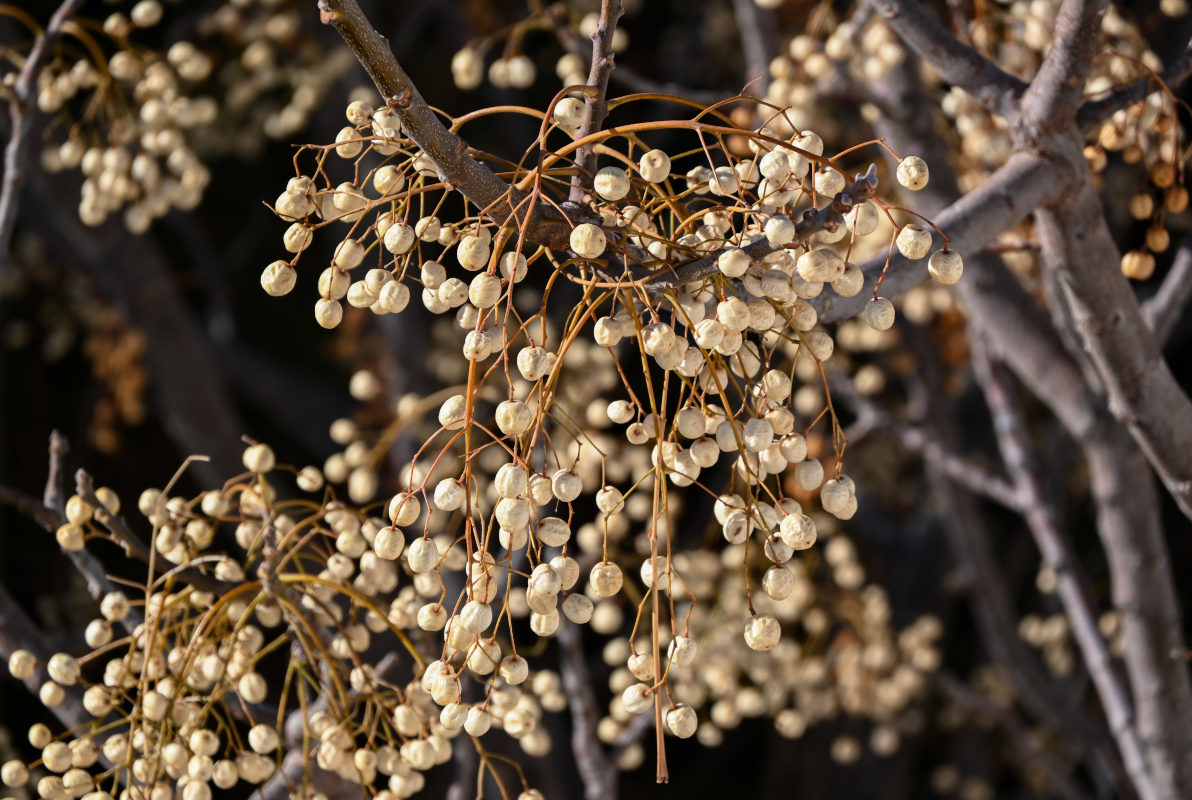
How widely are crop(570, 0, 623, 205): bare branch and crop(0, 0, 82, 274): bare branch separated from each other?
523 mm

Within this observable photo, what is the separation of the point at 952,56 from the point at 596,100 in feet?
1.06

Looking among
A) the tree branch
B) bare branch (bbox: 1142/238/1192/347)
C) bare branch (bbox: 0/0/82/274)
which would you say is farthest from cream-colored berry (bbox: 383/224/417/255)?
bare branch (bbox: 1142/238/1192/347)

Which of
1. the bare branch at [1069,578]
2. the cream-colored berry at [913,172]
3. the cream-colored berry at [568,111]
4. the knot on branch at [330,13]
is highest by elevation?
the knot on branch at [330,13]

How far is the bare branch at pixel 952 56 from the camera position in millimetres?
667

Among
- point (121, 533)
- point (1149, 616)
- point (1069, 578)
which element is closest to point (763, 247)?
point (121, 533)

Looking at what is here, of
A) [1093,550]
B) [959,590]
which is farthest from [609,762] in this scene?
[1093,550]

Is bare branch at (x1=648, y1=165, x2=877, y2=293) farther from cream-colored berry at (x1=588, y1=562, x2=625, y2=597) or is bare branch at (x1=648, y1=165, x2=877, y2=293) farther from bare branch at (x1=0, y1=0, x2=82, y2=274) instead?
bare branch at (x1=0, y1=0, x2=82, y2=274)

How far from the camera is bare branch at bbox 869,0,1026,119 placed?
0.67m

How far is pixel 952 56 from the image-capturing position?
670mm

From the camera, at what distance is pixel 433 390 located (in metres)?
1.87

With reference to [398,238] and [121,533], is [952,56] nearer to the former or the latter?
[398,238]

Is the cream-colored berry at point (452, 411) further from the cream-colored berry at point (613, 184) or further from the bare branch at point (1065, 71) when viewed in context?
the bare branch at point (1065, 71)

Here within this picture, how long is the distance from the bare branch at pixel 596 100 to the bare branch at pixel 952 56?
27cm

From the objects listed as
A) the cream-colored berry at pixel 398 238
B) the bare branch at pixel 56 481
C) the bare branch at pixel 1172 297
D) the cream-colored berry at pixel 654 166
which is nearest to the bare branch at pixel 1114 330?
the bare branch at pixel 1172 297
